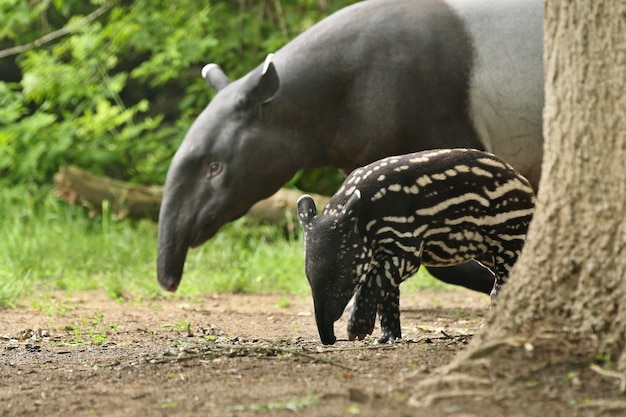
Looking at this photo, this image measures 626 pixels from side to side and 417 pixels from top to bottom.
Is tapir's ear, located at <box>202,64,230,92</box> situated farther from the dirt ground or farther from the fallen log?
the fallen log

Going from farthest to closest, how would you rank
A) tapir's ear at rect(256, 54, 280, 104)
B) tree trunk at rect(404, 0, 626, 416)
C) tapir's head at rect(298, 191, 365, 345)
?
tapir's ear at rect(256, 54, 280, 104) → tapir's head at rect(298, 191, 365, 345) → tree trunk at rect(404, 0, 626, 416)

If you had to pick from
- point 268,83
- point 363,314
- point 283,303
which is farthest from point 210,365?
point 283,303

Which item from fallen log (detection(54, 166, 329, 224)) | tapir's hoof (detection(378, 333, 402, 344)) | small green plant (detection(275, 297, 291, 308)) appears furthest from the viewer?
fallen log (detection(54, 166, 329, 224))

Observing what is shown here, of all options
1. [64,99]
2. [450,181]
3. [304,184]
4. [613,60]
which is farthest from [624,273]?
[64,99]

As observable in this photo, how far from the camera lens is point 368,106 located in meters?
6.12

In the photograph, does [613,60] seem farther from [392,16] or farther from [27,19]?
[27,19]

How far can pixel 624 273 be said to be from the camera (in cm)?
313

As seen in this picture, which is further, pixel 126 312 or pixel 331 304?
pixel 126 312

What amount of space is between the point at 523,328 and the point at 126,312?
3762mm

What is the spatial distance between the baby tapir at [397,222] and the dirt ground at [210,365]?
0.25 meters

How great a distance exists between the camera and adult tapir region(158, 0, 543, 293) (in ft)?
20.0

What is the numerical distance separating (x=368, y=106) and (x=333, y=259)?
207cm

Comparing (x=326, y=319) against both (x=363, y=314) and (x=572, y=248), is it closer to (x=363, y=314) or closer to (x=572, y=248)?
(x=363, y=314)

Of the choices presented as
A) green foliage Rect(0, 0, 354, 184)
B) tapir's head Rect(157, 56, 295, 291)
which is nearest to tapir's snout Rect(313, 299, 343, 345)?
tapir's head Rect(157, 56, 295, 291)
